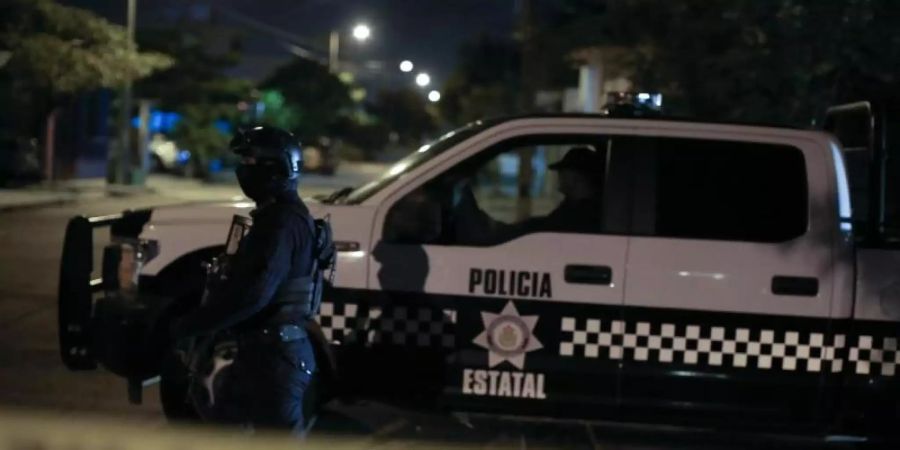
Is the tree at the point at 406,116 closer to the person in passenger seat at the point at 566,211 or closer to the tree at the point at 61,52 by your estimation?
the tree at the point at 61,52

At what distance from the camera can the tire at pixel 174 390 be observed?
5887 mm

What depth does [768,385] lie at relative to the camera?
5.65 m

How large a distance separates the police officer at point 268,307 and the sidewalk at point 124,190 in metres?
14.4

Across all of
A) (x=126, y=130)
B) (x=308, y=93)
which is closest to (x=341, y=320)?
(x=126, y=130)

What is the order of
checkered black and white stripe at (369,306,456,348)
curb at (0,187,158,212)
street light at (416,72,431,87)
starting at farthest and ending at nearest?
1. street light at (416,72,431,87)
2. curb at (0,187,158,212)
3. checkered black and white stripe at (369,306,456,348)

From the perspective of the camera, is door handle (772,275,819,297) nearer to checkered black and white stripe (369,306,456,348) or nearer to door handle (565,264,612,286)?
door handle (565,264,612,286)

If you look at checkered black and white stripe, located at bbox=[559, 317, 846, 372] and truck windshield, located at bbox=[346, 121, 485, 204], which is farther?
truck windshield, located at bbox=[346, 121, 485, 204]

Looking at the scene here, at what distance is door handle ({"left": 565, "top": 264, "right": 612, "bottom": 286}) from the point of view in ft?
18.4

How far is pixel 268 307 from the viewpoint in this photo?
4.09 m

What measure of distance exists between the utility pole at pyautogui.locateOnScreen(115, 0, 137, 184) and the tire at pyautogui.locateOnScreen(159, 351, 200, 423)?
2199 centimetres

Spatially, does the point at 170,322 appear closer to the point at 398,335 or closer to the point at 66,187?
the point at 398,335

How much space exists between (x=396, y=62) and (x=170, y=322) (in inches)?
2526

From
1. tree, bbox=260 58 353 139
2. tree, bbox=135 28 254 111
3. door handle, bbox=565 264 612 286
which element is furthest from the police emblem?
tree, bbox=260 58 353 139

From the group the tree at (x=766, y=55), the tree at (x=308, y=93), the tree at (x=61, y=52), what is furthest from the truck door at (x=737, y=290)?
the tree at (x=308, y=93)
